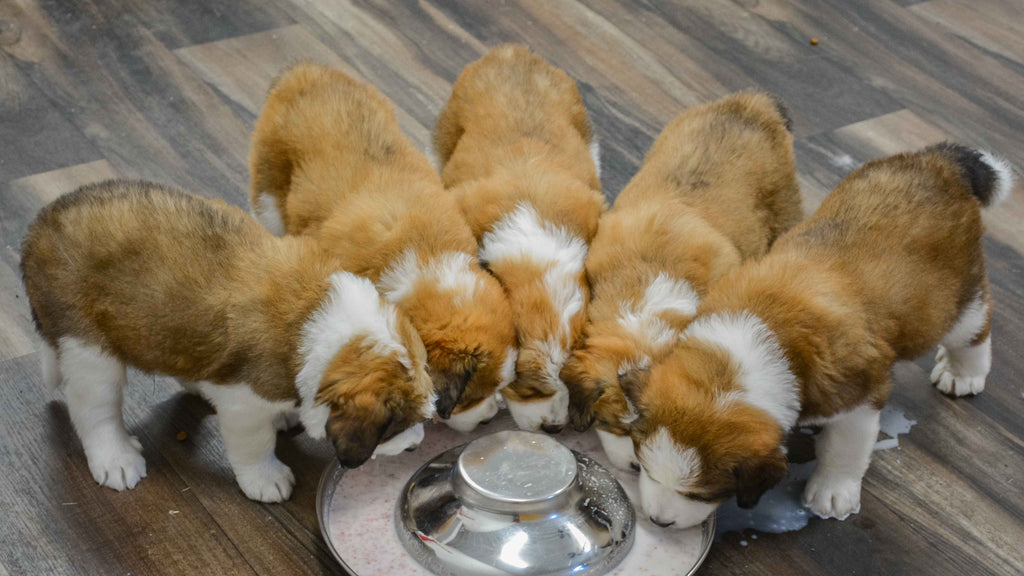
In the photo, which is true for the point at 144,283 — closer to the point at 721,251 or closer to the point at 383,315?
the point at 383,315

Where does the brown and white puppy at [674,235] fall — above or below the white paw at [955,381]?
above

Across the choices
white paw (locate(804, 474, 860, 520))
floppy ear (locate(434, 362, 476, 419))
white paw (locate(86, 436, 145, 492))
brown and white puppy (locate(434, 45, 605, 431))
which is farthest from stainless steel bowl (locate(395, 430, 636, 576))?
white paw (locate(86, 436, 145, 492))

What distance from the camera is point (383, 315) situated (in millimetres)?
2883

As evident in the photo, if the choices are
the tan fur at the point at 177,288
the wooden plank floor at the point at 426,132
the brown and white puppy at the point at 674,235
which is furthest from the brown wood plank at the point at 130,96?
the brown and white puppy at the point at 674,235

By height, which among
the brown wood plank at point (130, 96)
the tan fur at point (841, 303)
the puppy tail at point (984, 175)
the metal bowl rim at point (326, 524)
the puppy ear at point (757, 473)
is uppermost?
the puppy tail at point (984, 175)

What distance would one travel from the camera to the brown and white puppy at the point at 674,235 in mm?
2992

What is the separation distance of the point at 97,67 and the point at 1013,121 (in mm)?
4548

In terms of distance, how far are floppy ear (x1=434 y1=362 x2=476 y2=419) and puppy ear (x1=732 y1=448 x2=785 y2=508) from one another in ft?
2.52

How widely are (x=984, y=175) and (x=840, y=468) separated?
1.00 metres

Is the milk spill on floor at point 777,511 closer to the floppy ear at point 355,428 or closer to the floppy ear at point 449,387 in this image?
the floppy ear at point 449,387

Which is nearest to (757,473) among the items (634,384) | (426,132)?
(634,384)

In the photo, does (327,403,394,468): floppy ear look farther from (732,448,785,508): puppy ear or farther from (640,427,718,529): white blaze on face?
(732,448,785,508): puppy ear

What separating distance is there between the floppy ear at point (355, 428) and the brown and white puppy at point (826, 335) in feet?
2.13

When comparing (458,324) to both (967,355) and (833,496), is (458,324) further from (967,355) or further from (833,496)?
(967,355)
